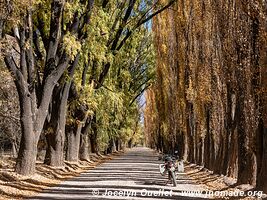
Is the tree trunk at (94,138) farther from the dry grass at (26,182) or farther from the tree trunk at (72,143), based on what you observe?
the dry grass at (26,182)

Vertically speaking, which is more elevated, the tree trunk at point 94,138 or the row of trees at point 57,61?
the row of trees at point 57,61

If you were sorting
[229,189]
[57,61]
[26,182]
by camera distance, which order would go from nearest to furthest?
[229,189], [26,182], [57,61]

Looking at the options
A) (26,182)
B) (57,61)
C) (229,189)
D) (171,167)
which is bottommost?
(26,182)

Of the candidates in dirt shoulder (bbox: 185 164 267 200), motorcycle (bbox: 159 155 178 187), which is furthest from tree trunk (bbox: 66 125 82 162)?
motorcycle (bbox: 159 155 178 187)

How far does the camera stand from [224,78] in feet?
56.9

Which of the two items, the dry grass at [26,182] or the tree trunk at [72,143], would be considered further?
the tree trunk at [72,143]

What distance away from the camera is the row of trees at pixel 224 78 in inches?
539

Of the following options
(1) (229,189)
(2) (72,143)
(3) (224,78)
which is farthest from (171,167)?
(2) (72,143)

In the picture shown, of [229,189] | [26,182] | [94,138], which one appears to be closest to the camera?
[229,189]

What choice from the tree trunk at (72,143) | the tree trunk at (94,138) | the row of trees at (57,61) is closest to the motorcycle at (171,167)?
the row of trees at (57,61)

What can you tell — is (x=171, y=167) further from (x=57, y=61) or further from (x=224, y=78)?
(x=57, y=61)

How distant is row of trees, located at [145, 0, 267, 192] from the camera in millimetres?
13695

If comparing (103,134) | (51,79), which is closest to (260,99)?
(51,79)

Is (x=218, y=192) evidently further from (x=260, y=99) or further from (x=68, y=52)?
(x=68, y=52)
